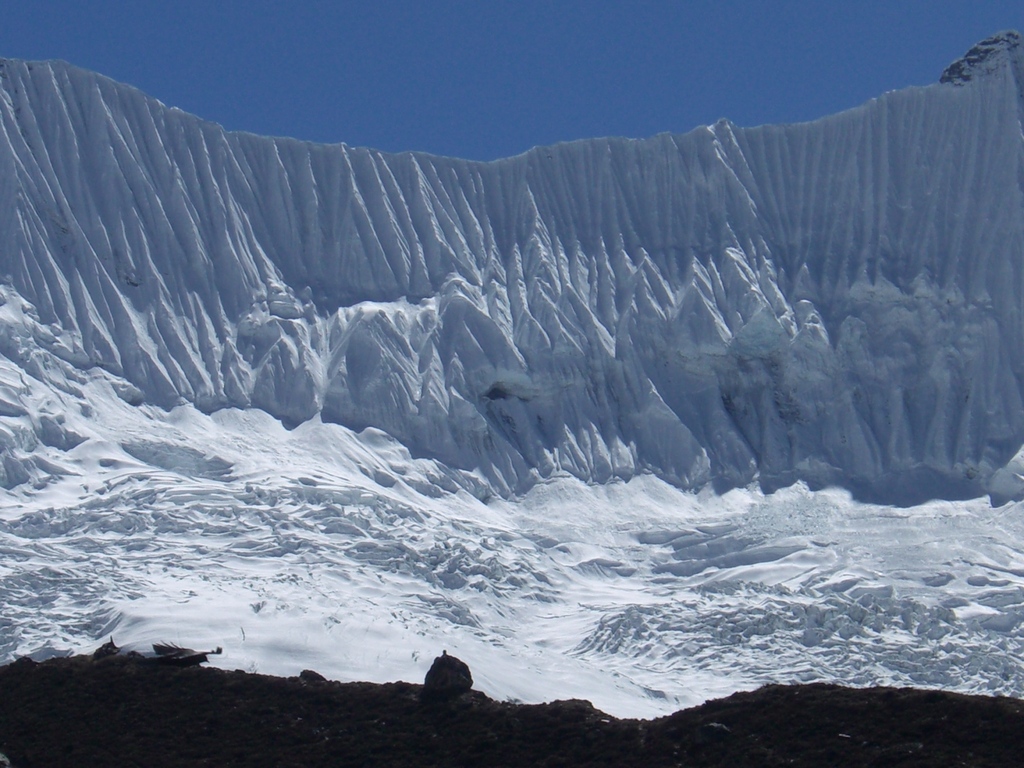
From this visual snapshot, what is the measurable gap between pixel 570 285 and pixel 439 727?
40.8 m

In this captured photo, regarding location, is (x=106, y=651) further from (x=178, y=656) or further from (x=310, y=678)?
(x=310, y=678)

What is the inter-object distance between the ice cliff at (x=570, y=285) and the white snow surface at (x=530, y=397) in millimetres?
152

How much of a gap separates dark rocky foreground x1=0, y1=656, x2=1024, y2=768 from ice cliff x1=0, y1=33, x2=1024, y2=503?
25.3 m

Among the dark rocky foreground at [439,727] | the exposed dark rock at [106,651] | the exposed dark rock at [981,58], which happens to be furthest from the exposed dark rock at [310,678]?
the exposed dark rock at [981,58]

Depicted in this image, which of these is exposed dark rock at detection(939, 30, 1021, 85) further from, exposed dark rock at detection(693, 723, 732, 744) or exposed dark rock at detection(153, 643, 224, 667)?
exposed dark rock at detection(693, 723, 732, 744)

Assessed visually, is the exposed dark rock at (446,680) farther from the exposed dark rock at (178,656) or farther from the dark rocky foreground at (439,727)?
the exposed dark rock at (178,656)

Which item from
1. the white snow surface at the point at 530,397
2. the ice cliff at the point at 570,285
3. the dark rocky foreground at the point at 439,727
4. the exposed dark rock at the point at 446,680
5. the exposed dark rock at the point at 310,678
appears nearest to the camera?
the dark rocky foreground at the point at 439,727

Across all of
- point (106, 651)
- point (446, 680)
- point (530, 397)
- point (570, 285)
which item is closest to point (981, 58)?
point (570, 285)

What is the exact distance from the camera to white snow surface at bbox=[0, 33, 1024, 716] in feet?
163

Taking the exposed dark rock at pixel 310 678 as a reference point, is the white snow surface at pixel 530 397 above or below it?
above

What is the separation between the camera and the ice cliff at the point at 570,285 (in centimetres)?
6625

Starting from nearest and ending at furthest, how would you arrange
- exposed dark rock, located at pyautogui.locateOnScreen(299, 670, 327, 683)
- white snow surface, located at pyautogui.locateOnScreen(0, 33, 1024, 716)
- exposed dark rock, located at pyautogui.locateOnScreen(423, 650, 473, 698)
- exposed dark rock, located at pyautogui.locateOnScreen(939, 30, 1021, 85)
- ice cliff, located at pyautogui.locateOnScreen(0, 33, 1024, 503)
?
exposed dark rock, located at pyautogui.locateOnScreen(423, 650, 473, 698)
exposed dark rock, located at pyautogui.locateOnScreen(299, 670, 327, 683)
white snow surface, located at pyautogui.locateOnScreen(0, 33, 1024, 716)
ice cliff, located at pyautogui.locateOnScreen(0, 33, 1024, 503)
exposed dark rock, located at pyautogui.locateOnScreen(939, 30, 1021, 85)

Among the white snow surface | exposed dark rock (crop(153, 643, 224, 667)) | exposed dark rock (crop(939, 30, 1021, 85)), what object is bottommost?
exposed dark rock (crop(153, 643, 224, 667))

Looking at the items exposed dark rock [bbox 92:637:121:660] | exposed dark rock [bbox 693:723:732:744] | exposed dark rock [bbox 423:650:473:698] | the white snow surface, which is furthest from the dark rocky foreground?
the white snow surface
